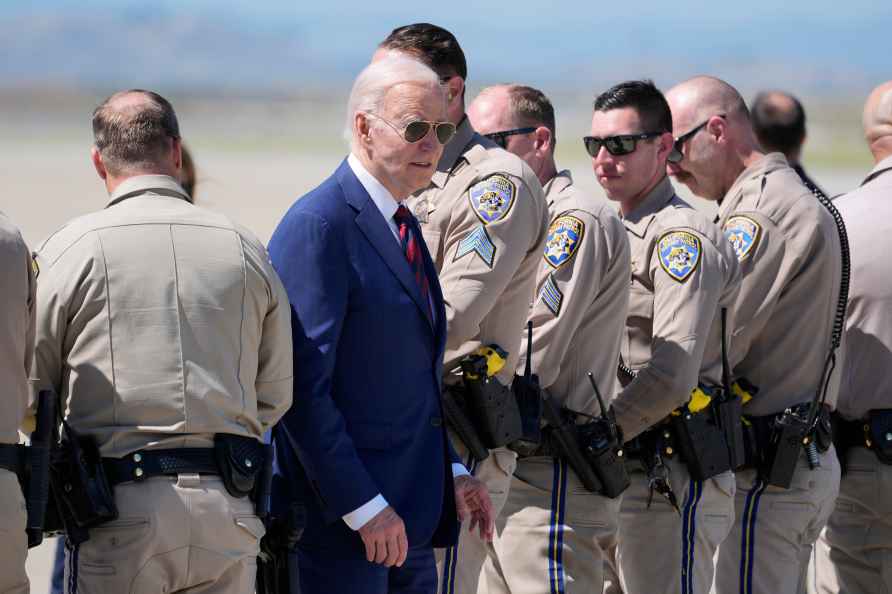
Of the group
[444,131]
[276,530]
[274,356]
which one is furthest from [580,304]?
[276,530]

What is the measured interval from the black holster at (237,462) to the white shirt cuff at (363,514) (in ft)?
0.87

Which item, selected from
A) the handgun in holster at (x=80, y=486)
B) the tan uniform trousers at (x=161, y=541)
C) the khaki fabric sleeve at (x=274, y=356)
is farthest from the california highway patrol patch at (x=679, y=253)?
the handgun in holster at (x=80, y=486)

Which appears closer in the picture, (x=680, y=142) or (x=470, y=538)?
(x=470, y=538)

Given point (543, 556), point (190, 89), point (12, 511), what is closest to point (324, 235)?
point (12, 511)

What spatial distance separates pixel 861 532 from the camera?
5.70 meters

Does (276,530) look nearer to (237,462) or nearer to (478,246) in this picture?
(237,462)

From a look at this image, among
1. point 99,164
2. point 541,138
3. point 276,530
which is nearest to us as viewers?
point 276,530

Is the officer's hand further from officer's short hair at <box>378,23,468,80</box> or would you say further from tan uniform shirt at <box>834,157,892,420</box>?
tan uniform shirt at <box>834,157,892,420</box>

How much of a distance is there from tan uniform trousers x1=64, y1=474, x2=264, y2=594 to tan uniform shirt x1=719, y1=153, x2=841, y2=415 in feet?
7.66

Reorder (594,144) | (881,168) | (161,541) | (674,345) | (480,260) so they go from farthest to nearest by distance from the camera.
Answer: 1. (881,168)
2. (594,144)
3. (674,345)
4. (480,260)
5. (161,541)

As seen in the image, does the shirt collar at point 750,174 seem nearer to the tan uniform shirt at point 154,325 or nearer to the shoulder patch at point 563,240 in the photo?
the shoulder patch at point 563,240

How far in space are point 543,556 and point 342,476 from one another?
4.62 feet

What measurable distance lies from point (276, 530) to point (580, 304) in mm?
1441

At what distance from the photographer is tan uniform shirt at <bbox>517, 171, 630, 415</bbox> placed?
484cm
